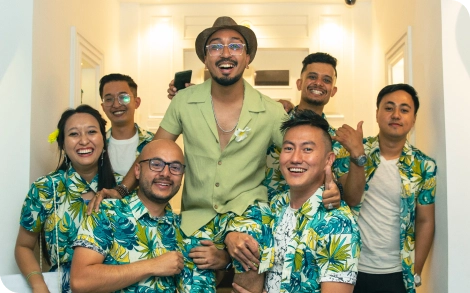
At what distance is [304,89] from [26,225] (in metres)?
1.79

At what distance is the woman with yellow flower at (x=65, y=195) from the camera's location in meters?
2.71

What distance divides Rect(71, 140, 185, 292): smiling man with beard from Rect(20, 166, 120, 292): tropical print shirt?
1.33 ft

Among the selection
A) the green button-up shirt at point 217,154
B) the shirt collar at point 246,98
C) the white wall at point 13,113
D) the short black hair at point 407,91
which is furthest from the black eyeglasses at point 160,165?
the short black hair at point 407,91

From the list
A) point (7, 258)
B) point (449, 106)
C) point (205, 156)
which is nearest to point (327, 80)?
point (449, 106)

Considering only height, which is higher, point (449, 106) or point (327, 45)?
point (327, 45)

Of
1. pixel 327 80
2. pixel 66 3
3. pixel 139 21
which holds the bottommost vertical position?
pixel 327 80

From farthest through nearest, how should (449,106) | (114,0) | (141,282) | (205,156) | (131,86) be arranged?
(114,0), (131,86), (449,106), (205,156), (141,282)

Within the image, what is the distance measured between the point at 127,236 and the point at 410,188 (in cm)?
157

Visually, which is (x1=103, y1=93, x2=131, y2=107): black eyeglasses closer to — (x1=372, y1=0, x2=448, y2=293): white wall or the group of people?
the group of people

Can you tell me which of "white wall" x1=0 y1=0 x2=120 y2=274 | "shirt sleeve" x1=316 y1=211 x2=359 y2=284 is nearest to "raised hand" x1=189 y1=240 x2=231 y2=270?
"shirt sleeve" x1=316 y1=211 x2=359 y2=284

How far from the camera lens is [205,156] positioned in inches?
108

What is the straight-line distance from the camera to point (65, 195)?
2.78 meters

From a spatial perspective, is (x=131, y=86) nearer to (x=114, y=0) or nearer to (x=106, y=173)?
(x=106, y=173)

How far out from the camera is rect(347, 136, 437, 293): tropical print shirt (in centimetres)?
295
